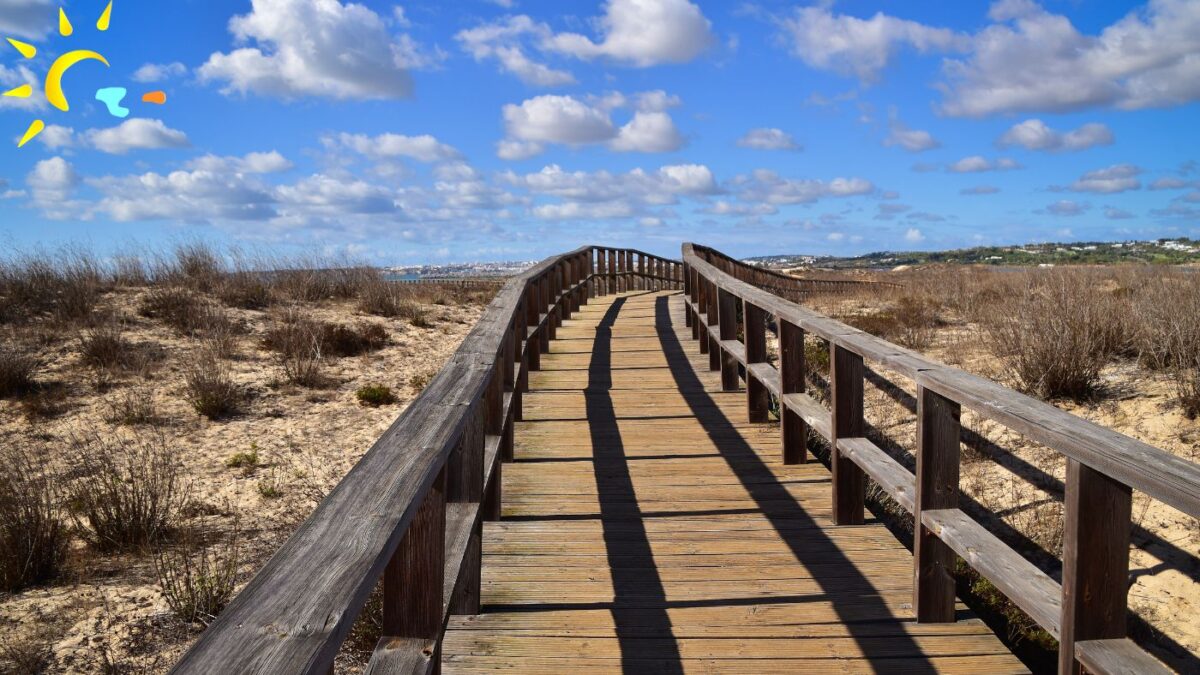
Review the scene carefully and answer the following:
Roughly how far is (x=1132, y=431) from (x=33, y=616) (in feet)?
24.7

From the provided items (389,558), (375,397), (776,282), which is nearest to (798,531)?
(389,558)

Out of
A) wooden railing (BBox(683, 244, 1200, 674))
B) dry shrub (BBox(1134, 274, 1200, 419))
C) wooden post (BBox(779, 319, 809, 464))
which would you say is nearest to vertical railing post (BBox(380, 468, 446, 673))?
wooden railing (BBox(683, 244, 1200, 674))

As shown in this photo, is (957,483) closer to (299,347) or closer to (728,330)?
(728,330)

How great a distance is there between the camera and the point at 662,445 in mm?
6152

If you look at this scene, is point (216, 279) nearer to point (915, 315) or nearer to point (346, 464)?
point (346, 464)

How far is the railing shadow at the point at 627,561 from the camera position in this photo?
327cm

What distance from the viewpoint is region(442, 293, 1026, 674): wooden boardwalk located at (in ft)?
10.6

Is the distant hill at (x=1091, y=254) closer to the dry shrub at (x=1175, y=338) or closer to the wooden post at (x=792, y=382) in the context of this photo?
the dry shrub at (x=1175, y=338)

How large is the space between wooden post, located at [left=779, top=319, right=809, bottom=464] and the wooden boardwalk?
130 millimetres

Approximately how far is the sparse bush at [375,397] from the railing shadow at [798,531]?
3766 mm

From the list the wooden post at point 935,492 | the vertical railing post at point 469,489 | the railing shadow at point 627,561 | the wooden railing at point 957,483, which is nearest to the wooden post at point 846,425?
the wooden railing at point 957,483

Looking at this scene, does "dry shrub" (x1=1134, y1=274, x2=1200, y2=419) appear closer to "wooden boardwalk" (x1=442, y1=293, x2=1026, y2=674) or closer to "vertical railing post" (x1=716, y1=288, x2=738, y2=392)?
"wooden boardwalk" (x1=442, y1=293, x2=1026, y2=674)

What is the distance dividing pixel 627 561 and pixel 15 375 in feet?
A: 27.1

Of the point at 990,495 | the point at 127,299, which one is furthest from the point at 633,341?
the point at 127,299
